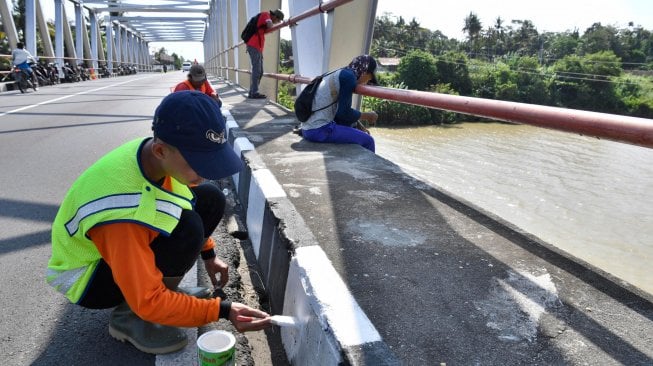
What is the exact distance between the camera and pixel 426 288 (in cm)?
156

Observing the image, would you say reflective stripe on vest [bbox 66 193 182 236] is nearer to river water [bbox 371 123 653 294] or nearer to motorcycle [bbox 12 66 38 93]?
river water [bbox 371 123 653 294]

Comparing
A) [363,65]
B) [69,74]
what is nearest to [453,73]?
[69,74]

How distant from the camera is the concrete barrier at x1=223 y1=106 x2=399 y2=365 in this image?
121 centimetres

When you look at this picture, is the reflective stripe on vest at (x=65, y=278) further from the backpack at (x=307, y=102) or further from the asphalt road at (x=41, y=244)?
the backpack at (x=307, y=102)

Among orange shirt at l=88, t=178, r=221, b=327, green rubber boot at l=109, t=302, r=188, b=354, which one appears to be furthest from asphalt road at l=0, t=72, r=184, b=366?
orange shirt at l=88, t=178, r=221, b=327

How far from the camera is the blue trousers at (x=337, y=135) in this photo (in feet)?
13.2

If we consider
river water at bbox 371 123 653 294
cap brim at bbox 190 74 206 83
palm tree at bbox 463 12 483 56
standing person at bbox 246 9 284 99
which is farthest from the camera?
palm tree at bbox 463 12 483 56

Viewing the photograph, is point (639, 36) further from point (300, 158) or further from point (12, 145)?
point (12, 145)

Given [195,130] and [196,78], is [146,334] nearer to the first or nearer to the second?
[195,130]

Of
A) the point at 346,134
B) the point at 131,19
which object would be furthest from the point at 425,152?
the point at 131,19

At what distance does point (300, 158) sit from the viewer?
3488mm

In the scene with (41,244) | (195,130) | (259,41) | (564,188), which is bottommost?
(564,188)

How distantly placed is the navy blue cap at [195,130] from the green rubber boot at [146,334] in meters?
0.69

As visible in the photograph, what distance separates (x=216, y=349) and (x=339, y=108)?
9.65ft
